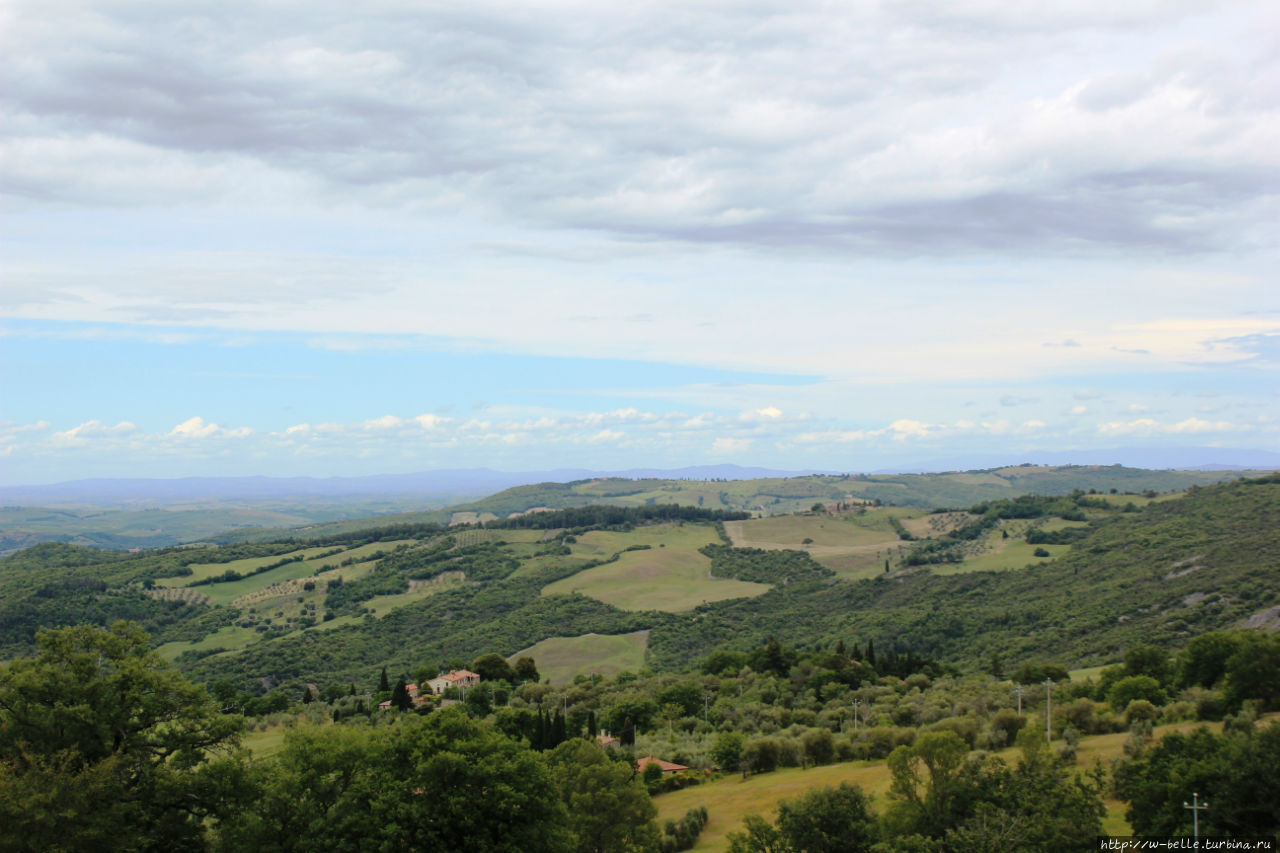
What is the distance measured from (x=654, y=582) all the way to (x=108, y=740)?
126 metres

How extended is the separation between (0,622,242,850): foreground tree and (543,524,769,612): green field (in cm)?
10835

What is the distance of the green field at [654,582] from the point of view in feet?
459

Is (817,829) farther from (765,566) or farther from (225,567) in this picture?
(225,567)

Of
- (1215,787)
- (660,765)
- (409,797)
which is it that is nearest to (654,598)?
(660,765)

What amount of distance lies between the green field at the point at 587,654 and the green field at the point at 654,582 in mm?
19477

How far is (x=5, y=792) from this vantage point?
22516mm

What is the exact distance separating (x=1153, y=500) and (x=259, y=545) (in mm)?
192460

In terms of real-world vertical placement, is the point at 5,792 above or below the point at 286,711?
above

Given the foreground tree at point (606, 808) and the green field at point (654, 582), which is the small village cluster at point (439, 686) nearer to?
the foreground tree at point (606, 808)

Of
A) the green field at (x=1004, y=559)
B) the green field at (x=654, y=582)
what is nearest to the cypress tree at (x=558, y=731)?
the green field at (x=654, y=582)

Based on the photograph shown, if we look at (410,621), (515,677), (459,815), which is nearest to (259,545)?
(410,621)

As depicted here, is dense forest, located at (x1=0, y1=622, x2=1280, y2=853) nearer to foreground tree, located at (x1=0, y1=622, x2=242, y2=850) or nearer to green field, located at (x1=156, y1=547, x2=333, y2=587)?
foreground tree, located at (x1=0, y1=622, x2=242, y2=850)

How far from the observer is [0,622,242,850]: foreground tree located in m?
24.1

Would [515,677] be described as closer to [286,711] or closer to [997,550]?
[286,711]
